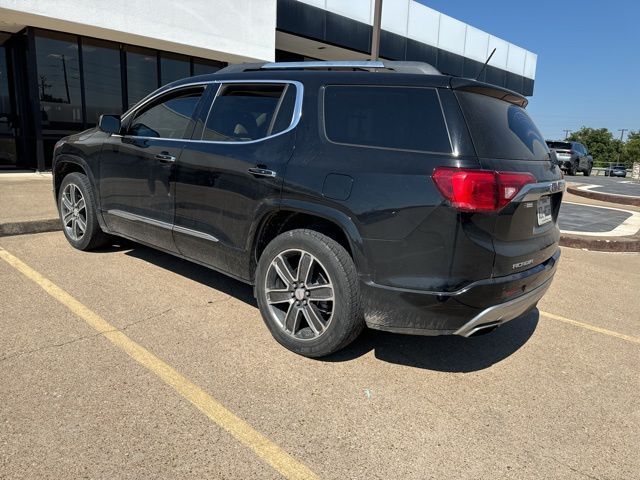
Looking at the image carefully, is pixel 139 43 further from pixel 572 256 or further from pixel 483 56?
pixel 483 56

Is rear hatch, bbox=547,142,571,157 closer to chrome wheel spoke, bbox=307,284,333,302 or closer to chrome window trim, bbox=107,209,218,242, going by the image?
chrome window trim, bbox=107,209,218,242

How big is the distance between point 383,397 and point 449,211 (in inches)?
45.8

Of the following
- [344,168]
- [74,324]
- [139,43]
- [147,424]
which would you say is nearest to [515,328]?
[344,168]

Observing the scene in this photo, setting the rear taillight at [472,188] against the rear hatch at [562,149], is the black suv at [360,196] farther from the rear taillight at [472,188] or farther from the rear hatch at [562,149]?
the rear hatch at [562,149]

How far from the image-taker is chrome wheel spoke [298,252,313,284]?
3.24 metres

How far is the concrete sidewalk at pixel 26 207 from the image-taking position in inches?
246

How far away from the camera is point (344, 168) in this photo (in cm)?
303

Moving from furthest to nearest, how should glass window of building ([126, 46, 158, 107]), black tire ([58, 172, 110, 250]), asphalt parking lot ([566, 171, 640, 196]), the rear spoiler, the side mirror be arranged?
asphalt parking lot ([566, 171, 640, 196]) < glass window of building ([126, 46, 158, 107]) < black tire ([58, 172, 110, 250]) < the side mirror < the rear spoiler

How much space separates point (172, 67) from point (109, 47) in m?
1.80

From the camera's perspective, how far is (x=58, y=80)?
1211cm

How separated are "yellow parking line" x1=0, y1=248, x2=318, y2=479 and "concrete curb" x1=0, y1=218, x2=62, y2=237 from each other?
8.27 feet

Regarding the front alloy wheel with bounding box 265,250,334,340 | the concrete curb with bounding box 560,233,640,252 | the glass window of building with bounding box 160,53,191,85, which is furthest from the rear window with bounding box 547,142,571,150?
the front alloy wheel with bounding box 265,250,334,340

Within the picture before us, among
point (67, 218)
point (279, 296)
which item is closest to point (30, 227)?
point (67, 218)

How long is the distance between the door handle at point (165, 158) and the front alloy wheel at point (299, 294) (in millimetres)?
1400
